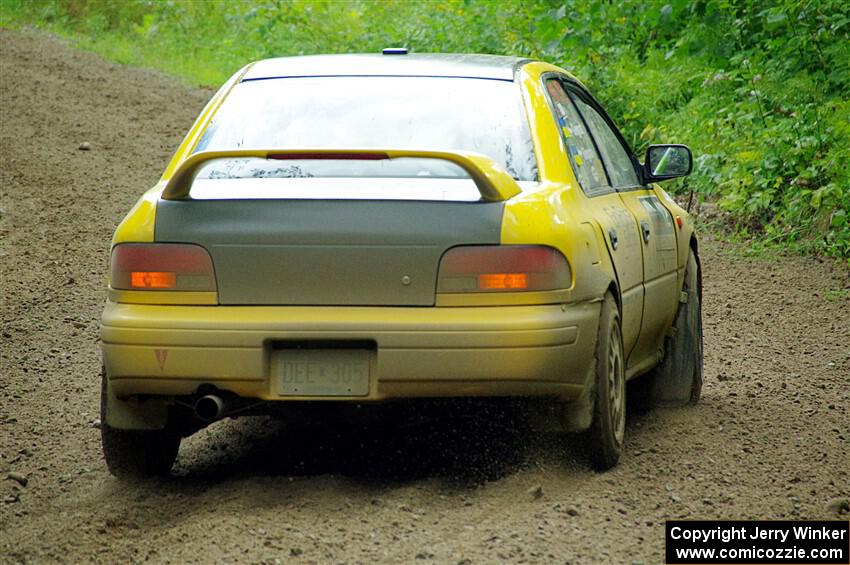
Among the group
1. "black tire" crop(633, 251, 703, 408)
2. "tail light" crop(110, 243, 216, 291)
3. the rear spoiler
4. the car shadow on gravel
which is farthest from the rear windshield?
"black tire" crop(633, 251, 703, 408)

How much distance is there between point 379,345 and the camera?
4.57 meters

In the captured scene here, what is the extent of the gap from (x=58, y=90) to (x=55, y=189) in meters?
4.91

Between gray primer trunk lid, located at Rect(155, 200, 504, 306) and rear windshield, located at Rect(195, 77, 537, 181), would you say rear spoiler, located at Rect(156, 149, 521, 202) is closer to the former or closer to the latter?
gray primer trunk lid, located at Rect(155, 200, 504, 306)

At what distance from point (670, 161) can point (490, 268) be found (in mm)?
2085

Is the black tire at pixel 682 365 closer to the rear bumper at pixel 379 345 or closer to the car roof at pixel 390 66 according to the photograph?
the car roof at pixel 390 66

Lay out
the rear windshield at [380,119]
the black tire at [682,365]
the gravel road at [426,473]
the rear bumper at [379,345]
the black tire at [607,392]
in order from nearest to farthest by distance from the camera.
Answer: the gravel road at [426,473], the rear bumper at [379,345], the black tire at [607,392], the rear windshield at [380,119], the black tire at [682,365]

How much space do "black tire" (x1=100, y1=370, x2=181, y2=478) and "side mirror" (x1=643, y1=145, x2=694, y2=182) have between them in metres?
2.44

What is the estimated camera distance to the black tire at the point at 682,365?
6.72 m

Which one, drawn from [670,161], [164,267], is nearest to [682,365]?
[670,161]

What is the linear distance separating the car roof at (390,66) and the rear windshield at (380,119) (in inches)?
2.3

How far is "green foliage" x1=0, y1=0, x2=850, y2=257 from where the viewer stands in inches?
461

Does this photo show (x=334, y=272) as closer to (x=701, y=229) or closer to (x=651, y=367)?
(x=651, y=367)

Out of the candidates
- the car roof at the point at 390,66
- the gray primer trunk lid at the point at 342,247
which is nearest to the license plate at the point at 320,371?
the gray primer trunk lid at the point at 342,247

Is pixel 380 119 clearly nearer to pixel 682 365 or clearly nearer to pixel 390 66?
pixel 390 66
